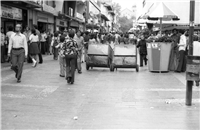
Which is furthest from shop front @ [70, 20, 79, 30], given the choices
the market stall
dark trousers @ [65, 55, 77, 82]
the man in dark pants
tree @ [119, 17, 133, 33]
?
tree @ [119, 17, 133, 33]

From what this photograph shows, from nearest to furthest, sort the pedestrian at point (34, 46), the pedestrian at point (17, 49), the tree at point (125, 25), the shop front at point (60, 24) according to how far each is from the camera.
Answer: the pedestrian at point (17, 49), the pedestrian at point (34, 46), the shop front at point (60, 24), the tree at point (125, 25)

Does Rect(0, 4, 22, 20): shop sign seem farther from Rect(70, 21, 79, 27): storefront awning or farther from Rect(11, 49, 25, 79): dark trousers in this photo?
Rect(70, 21, 79, 27): storefront awning

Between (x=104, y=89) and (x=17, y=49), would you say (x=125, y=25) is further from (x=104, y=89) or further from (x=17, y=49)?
(x=104, y=89)

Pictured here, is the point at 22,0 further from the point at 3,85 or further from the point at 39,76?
the point at 3,85

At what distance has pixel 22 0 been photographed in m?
17.6

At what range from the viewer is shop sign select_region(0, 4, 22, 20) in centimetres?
1798

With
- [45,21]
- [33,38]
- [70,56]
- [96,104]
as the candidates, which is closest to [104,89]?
[70,56]

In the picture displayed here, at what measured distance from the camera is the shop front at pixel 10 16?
18.2 metres

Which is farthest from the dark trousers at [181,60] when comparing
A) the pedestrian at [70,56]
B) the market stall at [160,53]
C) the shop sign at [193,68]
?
the shop sign at [193,68]

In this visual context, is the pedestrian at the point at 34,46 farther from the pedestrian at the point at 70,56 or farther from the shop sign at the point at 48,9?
the shop sign at the point at 48,9

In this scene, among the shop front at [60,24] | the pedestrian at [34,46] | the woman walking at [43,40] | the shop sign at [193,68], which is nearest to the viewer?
the shop sign at [193,68]

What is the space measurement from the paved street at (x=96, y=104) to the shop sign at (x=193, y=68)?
2.29 feet

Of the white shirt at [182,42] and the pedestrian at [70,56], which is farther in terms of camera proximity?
the white shirt at [182,42]

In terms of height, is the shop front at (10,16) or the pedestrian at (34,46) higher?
the shop front at (10,16)
